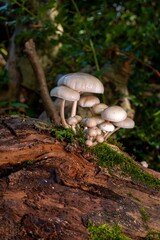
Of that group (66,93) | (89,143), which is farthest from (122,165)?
(66,93)

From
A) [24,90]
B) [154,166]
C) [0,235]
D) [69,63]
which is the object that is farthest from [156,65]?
[0,235]

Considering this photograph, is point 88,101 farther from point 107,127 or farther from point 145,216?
point 145,216

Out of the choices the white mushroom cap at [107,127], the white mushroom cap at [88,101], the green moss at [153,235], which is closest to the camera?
the green moss at [153,235]

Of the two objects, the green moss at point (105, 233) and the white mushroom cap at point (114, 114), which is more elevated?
the white mushroom cap at point (114, 114)

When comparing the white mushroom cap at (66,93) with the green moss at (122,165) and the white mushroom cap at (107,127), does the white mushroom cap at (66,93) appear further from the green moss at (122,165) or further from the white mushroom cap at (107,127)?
the green moss at (122,165)

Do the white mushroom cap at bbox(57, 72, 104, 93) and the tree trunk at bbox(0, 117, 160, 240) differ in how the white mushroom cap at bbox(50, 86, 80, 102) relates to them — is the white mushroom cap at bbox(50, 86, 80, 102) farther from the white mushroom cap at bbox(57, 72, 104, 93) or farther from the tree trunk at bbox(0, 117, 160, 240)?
the tree trunk at bbox(0, 117, 160, 240)

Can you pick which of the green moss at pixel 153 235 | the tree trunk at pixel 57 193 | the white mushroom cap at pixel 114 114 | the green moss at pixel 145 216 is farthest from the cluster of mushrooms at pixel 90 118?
the green moss at pixel 153 235

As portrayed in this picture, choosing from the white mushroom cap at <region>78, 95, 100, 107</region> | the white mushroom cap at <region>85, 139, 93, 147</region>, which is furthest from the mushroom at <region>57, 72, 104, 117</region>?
the white mushroom cap at <region>85, 139, 93, 147</region>
